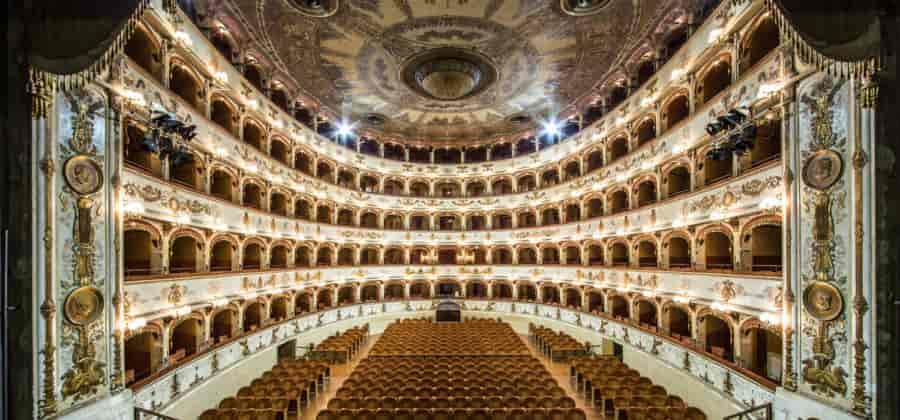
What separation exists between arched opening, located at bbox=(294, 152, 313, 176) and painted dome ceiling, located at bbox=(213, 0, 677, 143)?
3.33 m

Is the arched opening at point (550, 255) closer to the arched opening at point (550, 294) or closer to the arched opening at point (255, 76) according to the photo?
the arched opening at point (550, 294)

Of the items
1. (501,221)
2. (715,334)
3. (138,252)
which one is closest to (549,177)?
(501,221)

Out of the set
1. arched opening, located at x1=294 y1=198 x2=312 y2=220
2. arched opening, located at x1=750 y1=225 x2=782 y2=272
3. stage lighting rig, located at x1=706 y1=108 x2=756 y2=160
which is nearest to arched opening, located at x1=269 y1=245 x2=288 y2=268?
arched opening, located at x1=294 y1=198 x2=312 y2=220

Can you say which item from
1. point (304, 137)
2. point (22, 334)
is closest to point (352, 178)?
point (304, 137)

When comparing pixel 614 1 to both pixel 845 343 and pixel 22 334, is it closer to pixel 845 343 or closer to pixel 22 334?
pixel 845 343

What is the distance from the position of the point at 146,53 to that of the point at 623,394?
61.9 ft

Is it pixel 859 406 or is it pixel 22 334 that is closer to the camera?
pixel 22 334

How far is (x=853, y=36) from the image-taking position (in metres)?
6.25

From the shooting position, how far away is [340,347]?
66.8ft

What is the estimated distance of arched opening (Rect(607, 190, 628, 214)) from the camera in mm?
20625

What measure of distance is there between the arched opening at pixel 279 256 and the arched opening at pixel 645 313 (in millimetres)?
18357

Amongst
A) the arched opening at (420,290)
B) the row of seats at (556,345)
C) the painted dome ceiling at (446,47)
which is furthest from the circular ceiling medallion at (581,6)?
the arched opening at (420,290)

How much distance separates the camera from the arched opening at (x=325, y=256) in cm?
2509

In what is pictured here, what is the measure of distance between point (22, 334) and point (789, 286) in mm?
15784
